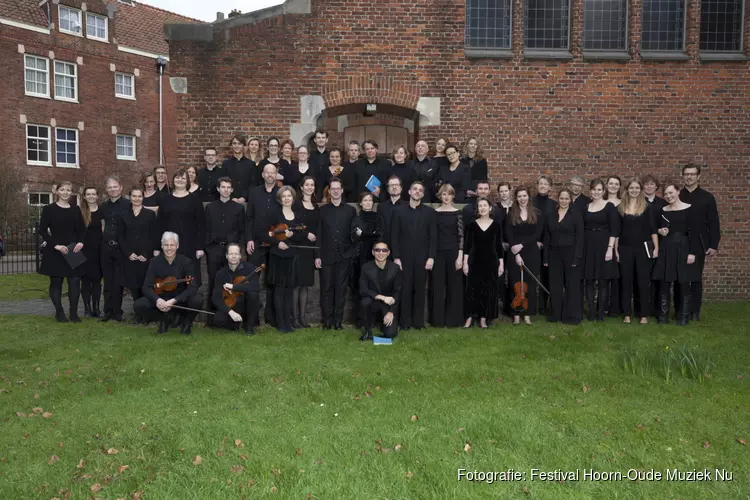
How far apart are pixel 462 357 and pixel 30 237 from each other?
1945 cm

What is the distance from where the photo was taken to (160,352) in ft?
21.4

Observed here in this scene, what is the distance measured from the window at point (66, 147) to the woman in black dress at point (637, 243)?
81.7 ft

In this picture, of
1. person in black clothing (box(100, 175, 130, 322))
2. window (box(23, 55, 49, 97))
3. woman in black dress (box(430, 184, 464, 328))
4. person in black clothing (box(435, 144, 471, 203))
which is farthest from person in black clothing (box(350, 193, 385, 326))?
window (box(23, 55, 49, 97))

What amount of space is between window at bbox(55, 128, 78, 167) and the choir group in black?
66.7ft

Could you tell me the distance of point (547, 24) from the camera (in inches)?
450

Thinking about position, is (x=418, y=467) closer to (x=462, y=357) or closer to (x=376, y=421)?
(x=376, y=421)

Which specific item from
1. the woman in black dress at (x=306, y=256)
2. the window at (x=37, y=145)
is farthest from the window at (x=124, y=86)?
the woman in black dress at (x=306, y=256)

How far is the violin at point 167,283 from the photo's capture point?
7543 millimetres

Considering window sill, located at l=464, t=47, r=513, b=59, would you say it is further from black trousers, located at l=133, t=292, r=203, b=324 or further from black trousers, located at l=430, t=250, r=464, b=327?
black trousers, located at l=133, t=292, r=203, b=324

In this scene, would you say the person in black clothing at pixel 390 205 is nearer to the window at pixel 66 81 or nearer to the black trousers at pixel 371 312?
the black trousers at pixel 371 312

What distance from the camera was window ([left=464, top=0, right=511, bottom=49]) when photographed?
11383mm

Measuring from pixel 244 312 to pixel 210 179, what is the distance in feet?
7.02

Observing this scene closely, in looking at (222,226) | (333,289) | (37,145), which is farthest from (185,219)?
(37,145)

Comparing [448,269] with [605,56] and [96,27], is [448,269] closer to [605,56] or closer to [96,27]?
[605,56]
